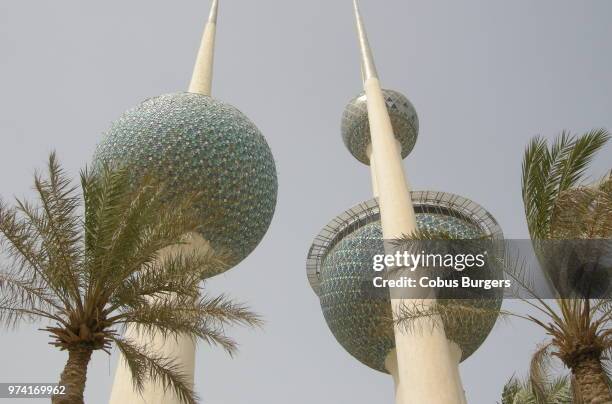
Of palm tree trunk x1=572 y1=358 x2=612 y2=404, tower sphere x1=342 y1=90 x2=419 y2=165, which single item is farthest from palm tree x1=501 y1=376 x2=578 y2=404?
tower sphere x1=342 y1=90 x2=419 y2=165

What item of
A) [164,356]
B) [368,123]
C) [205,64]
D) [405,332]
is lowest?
[164,356]

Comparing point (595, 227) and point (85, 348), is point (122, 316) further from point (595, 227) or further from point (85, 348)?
point (595, 227)

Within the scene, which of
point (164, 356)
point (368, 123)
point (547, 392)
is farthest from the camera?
point (368, 123)

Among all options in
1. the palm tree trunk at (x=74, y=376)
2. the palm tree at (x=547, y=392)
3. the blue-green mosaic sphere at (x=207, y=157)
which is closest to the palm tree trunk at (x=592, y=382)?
the palm tree at (x=547, y=392)

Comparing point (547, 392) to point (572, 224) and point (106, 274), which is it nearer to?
point (572, 224)

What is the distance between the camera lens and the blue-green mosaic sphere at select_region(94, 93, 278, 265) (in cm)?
1692

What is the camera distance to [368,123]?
3322cm

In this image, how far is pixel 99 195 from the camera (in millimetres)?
8195

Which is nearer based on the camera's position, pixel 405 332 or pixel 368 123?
pixel 405 332

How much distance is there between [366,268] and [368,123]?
35.5ft

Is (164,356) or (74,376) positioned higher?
(164,356)

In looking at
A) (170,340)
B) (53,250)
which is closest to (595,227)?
(53,250)

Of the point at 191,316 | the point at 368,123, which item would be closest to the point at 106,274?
the point at 191,316

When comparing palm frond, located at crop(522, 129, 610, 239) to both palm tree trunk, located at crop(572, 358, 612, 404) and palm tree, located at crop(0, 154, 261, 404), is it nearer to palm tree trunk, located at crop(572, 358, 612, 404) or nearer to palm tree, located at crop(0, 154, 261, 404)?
palm tree trunk, located at crop(572, 358, 612, 404)
